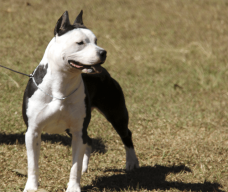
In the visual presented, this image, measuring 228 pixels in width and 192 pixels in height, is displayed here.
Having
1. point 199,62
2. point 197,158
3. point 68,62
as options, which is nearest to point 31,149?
point 68,62

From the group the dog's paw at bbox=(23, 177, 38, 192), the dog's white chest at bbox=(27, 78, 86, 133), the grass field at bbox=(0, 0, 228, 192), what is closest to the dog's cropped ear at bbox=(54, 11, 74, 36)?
the dog's white chest at bbox=(27, 78, 86, 133)

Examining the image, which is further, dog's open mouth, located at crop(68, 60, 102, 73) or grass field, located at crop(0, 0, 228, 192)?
grass field, located at crop(0, 0, 228, 192)

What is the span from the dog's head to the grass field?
1.69 meters

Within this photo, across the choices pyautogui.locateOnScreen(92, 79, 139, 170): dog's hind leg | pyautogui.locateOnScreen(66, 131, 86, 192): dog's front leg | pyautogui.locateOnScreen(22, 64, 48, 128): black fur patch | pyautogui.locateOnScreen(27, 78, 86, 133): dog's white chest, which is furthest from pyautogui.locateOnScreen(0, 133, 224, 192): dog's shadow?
pyautogui.locateOnScreen(22, 64, 48, 128): black fur patch

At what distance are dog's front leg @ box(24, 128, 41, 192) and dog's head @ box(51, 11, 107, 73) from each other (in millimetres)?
841

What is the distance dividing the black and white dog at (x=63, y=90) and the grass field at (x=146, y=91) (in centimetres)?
76

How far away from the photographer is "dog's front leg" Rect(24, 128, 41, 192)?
3633mm

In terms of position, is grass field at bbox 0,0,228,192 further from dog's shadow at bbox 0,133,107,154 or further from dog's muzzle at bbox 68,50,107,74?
dog's muzzle at bbox 68,50,107,74

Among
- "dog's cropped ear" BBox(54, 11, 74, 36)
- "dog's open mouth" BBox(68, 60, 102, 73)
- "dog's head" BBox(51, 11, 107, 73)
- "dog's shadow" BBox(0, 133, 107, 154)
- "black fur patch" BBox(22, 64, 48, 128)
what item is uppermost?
"dog's cropped ear" BBox(54, 11, 74, 36)

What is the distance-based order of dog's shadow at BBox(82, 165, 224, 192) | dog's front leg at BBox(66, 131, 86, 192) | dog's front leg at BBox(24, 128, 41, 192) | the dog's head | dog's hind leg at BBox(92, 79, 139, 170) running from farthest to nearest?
dog's hind leg at BBox(92, 79, 139, 170), dog's shadow at BBox(82, 165, 224, 192), dog's front leg at BBox(66, 131, 86, 192), dog's front leg at BBox(24, 128, 41, 192), the dog's head

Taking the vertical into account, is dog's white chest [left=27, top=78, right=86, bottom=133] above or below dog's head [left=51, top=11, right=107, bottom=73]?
Answer: below

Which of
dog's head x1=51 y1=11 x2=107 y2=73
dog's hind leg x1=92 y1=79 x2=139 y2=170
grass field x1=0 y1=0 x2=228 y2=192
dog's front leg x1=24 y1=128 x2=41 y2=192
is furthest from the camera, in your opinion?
grass field x1=0 y1=0 x2=228 y2=192

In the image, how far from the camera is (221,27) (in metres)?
11.8

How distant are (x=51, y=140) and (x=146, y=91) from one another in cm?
296
